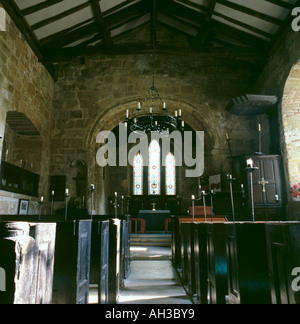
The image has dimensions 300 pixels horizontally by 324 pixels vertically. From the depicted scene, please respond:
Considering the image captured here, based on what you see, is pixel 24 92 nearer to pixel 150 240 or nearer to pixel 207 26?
pixel 207 26

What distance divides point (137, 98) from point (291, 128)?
14.2 ft

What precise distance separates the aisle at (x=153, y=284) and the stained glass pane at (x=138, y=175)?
24.3 feet

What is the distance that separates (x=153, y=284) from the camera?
3561 mm

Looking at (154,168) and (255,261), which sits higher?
(154,168)

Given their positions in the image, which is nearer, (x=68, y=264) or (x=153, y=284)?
(x=68, y=264)

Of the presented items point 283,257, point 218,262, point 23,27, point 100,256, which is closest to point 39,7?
point 23,27

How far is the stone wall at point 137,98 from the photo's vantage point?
26.3 ft

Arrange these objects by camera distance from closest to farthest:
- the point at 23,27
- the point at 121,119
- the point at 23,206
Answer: the point at 23,27, the point at 23,206, the point at 121,119

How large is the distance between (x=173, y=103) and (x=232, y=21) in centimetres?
268

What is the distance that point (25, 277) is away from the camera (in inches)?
38.8

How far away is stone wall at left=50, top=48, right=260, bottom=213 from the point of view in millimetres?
8031

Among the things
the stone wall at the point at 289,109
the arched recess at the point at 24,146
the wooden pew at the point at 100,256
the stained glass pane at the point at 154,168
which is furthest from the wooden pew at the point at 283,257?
the stained glass pane at the point at 154,168
